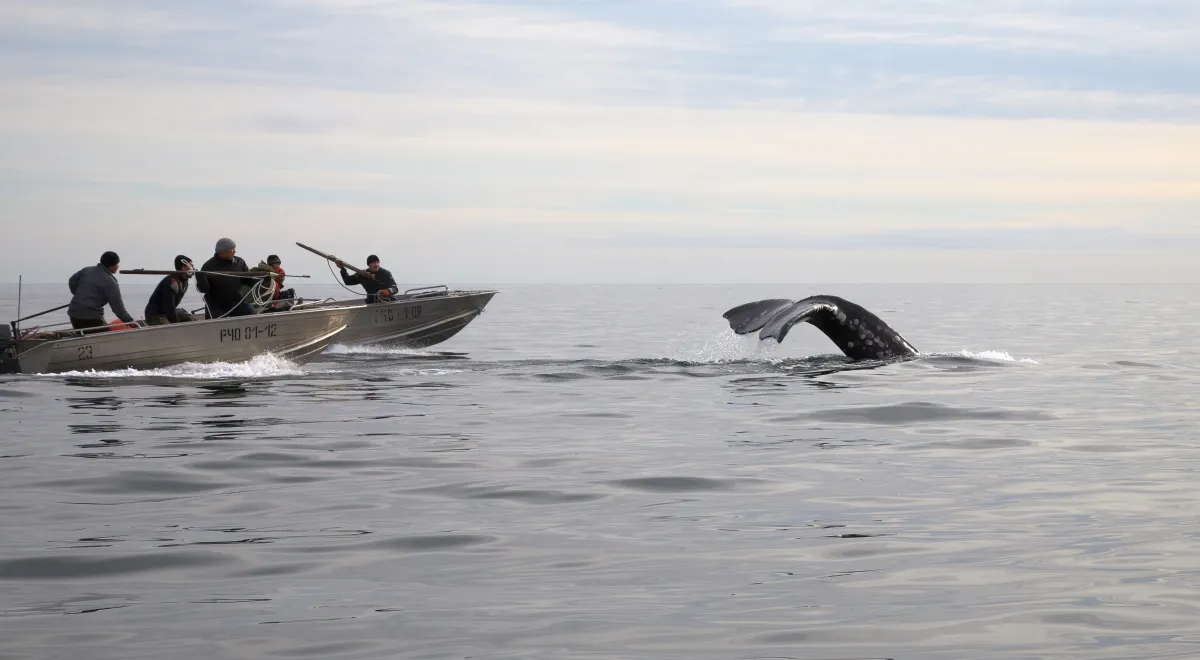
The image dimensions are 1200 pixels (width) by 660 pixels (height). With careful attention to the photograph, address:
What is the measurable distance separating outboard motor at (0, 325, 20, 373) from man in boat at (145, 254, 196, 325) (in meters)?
2.27

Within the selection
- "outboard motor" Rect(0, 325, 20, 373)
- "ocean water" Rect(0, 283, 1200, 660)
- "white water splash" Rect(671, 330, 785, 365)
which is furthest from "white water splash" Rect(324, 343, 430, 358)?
"ocean water" Rect(0, 283, 1200, 660)

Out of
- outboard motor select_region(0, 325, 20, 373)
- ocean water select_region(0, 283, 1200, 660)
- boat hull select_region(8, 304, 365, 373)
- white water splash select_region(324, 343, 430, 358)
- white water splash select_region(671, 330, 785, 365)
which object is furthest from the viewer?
white water splash select_region(324, 343, 430, 358)

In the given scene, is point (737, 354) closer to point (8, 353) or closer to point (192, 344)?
point (192, 344)

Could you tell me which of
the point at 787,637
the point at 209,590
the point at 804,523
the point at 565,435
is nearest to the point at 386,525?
the point at 209,590

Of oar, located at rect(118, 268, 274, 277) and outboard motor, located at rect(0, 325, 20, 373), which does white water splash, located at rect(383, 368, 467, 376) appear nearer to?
oar, located at rect(118, 268, 274, 277)

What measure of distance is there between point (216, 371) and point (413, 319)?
764 centimetres

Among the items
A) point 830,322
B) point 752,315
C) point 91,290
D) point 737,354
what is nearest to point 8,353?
point 91,290

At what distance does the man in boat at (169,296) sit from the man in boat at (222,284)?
31.8 inches

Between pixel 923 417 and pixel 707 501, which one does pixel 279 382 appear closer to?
pixel 923 417

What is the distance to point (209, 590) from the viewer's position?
663 centimetres

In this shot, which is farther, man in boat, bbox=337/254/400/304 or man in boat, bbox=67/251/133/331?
man in boat, bbox=337/254/400/304

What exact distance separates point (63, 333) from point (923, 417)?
1331 centimetres

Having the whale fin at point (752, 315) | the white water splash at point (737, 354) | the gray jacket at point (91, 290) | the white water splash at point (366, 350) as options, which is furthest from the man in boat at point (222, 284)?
the whale fin at point (752, 315)

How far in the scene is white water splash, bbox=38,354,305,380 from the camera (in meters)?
19.6
